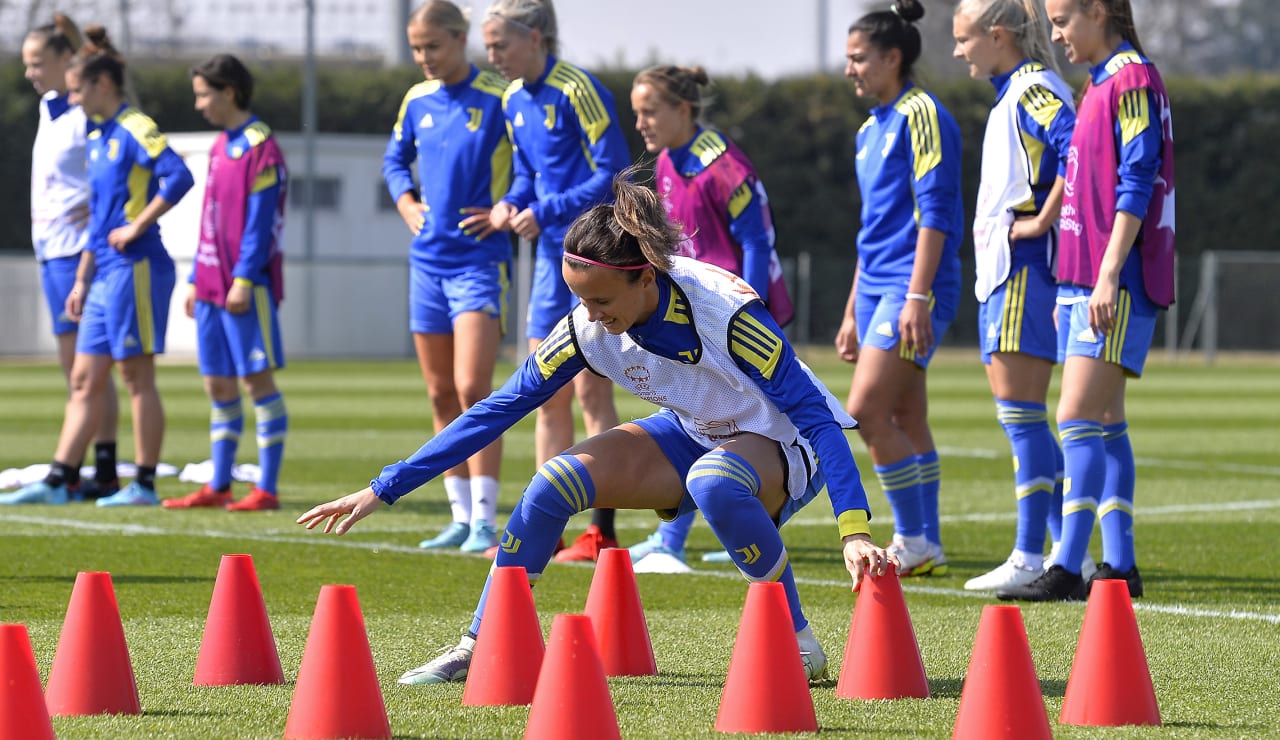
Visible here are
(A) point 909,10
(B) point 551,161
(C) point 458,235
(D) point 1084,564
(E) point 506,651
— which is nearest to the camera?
(E) point 506,651

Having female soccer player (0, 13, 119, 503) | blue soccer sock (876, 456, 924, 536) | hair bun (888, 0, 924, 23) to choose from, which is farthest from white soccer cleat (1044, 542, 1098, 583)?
female soccer player (0, 13, 119, 503)

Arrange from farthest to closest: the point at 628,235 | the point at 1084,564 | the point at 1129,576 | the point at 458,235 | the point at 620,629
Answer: the point at 458,235
the point at 1084,564
the point at 1129,576
the point at 620,629
the point at 628,235

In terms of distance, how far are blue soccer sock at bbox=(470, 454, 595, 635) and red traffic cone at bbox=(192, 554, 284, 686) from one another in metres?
0.55

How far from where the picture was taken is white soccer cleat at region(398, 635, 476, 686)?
4.81 m

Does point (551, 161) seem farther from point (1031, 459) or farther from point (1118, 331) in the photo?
point (1118, 331)

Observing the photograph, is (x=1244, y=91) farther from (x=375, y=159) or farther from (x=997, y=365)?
(x=997, y=365)

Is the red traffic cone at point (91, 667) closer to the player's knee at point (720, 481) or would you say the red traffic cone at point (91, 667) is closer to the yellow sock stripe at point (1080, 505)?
the player's knee at point (720, 481)

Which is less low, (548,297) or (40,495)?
(548,297)

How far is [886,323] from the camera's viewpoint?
7.11 m

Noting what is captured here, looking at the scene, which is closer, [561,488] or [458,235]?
[561,488]

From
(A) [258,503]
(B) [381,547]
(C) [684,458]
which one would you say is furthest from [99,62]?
(C) [684,458]

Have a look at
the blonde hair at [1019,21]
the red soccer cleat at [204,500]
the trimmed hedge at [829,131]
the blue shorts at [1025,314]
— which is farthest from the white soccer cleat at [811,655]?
the trimmed hedge at [829,131]

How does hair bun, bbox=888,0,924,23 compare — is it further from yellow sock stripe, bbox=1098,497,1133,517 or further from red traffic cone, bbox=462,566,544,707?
red traffic cone, bbox=462,566,544,707

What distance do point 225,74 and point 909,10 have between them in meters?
3.69
